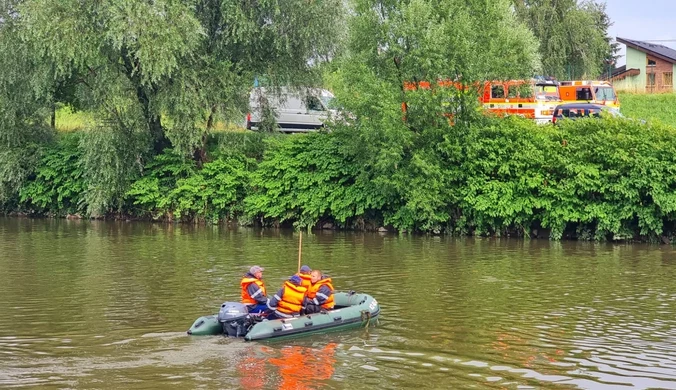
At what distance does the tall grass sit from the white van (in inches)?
644

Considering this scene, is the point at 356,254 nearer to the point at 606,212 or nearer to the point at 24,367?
the point at 606,212

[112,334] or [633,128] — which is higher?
[633,128]

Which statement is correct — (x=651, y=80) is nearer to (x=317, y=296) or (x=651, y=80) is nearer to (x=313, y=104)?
(x=313, y=104)

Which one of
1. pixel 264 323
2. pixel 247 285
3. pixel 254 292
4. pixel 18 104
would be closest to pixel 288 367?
pixel 264 323

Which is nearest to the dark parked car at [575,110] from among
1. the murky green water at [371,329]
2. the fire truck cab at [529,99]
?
the fire truck cab at [529,99]

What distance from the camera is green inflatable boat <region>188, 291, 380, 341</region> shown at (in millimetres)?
16469

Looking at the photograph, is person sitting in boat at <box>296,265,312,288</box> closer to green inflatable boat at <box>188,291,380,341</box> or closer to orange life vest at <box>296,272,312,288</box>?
orange life vest at <box>296,272,312,288</box>

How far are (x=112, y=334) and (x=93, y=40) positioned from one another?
19.3 meters

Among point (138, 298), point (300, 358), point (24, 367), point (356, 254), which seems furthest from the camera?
point (356, 254)

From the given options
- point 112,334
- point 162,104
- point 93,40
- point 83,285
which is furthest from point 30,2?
point 112,334

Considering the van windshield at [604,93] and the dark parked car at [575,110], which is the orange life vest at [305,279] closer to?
the dark parked car at [575,110]

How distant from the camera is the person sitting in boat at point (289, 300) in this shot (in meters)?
17.3

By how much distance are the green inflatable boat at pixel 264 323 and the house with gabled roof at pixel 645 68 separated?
43615 millimetres

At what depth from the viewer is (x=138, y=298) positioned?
20.6 m
